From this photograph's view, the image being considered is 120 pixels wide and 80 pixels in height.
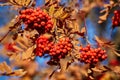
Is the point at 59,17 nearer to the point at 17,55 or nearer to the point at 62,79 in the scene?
the point at 17,55

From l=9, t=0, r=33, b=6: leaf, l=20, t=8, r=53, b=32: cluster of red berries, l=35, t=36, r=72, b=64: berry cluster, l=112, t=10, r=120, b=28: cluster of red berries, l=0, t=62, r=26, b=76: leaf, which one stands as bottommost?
l=0, t=62, r=26, b=76: leaf

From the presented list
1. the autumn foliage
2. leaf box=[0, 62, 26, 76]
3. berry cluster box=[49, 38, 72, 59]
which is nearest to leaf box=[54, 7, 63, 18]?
the autumn foliage

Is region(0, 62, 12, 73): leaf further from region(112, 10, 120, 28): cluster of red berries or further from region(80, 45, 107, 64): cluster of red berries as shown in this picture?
region(112, 10, 120, 28): cluster of red berries

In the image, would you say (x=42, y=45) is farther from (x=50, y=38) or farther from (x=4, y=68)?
(x=4, y=68)

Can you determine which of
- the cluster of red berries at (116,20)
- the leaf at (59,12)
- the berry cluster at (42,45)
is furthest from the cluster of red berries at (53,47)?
the cluster of red berries at (116,20)

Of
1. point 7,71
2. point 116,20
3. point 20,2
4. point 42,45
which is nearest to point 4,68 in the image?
point 7,71

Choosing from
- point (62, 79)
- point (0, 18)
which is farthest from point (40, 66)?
point (0, 18)

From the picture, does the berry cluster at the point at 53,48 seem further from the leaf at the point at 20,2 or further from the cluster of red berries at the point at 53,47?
the leaf at the point at 20,2
